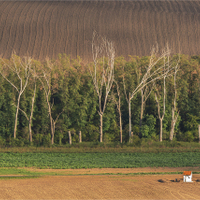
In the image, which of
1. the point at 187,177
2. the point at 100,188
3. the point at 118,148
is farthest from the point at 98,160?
Result: the point at 187,177

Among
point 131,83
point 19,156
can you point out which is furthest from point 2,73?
point 131,83

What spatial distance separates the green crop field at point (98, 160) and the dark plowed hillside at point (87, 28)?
23547mm

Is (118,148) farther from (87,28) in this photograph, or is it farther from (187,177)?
(87,28)

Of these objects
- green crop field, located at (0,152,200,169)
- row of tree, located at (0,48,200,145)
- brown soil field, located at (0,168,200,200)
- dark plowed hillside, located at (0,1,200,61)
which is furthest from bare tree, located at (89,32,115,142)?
dark plowed hillside, located at (0,1,200,61)

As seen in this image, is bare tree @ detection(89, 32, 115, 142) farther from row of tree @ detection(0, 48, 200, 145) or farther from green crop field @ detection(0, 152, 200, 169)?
green crop field @ detection(0, 152, 200, 169)

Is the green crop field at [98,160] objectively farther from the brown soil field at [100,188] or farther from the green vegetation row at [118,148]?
the brown soil field at [100,188]

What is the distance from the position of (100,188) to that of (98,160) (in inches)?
231

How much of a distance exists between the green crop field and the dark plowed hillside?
77.3ft

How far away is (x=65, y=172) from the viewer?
15.8 m

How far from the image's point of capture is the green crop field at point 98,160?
17391 mm

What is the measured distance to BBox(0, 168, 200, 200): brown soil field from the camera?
1224cm

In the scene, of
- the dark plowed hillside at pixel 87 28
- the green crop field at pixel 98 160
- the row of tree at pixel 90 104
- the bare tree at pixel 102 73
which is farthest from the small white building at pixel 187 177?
the dark plowed hillside at pixel 87 28

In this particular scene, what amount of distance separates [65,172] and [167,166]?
5823 mm

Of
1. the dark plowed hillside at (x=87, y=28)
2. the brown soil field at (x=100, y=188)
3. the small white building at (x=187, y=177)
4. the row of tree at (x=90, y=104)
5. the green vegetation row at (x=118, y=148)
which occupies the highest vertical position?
the dark plowed hillside at (x=87, y=28)
